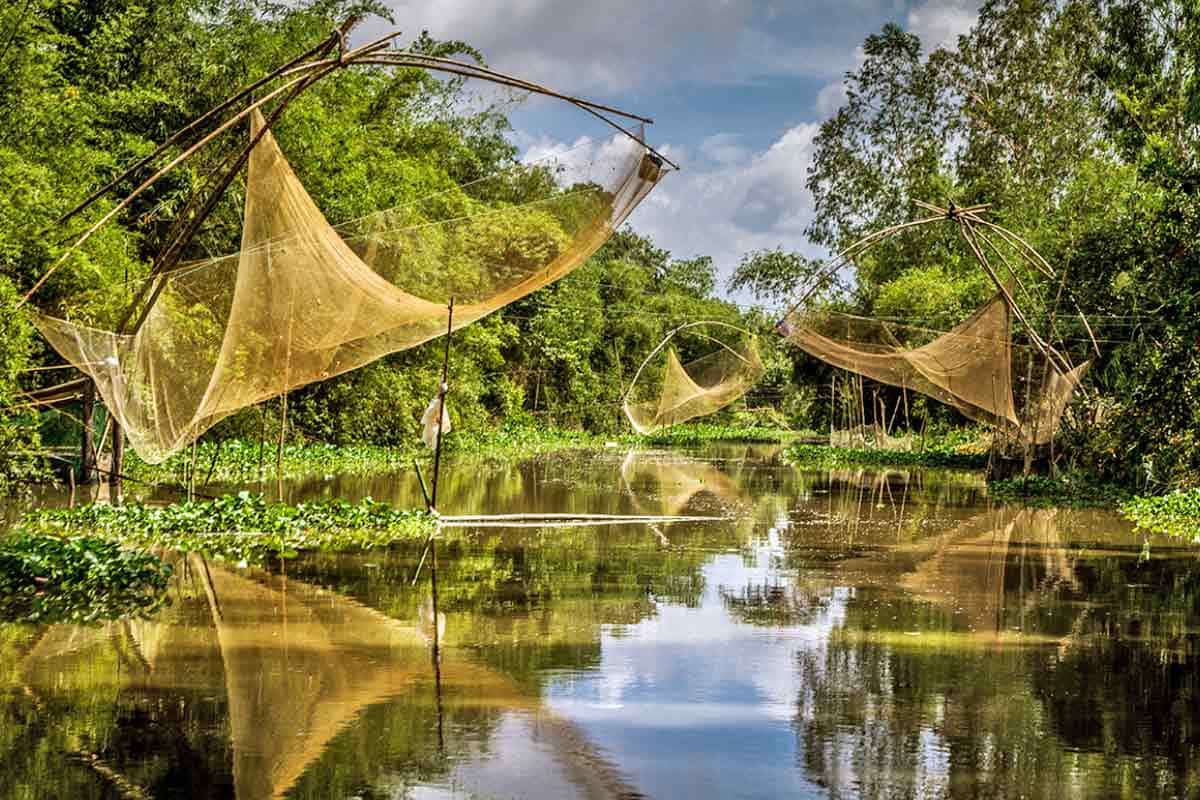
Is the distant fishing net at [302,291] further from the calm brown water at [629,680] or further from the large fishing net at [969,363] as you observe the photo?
the large fishing net at [969,363]

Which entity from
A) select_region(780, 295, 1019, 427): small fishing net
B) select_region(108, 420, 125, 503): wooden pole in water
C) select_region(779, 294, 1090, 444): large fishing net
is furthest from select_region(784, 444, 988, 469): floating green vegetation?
select_region(108, 420, 125, 503): wooden pole in water

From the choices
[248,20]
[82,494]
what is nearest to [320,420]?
[248,20]

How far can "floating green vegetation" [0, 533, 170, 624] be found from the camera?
8016 millimetres

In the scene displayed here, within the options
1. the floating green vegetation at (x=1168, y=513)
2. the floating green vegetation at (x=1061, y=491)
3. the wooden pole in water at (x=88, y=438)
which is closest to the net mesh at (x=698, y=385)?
the floating green vegetation at (x=1061, y=491)

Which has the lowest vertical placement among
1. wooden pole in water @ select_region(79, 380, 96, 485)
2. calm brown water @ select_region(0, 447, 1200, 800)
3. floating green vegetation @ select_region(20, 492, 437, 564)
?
calm brown water @ select_region(0, 447, 1200, 800)

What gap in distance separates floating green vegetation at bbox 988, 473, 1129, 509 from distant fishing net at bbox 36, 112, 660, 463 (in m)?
9.86

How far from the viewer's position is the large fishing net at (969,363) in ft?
56.1

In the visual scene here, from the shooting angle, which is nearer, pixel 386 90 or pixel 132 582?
pixel 132 582

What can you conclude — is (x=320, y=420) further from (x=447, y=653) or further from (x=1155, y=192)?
(x=447, y=653)

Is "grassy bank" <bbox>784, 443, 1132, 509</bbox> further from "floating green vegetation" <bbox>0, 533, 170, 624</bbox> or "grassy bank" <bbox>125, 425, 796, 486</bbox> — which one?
"floating green vegetation" <bbox>0, 533, 170, 624</bbox>

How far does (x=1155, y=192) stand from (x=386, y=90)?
14.8 m

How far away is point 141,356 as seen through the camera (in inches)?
391

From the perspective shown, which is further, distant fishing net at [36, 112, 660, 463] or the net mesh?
the net mesh

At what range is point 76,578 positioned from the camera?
28.1 ft
